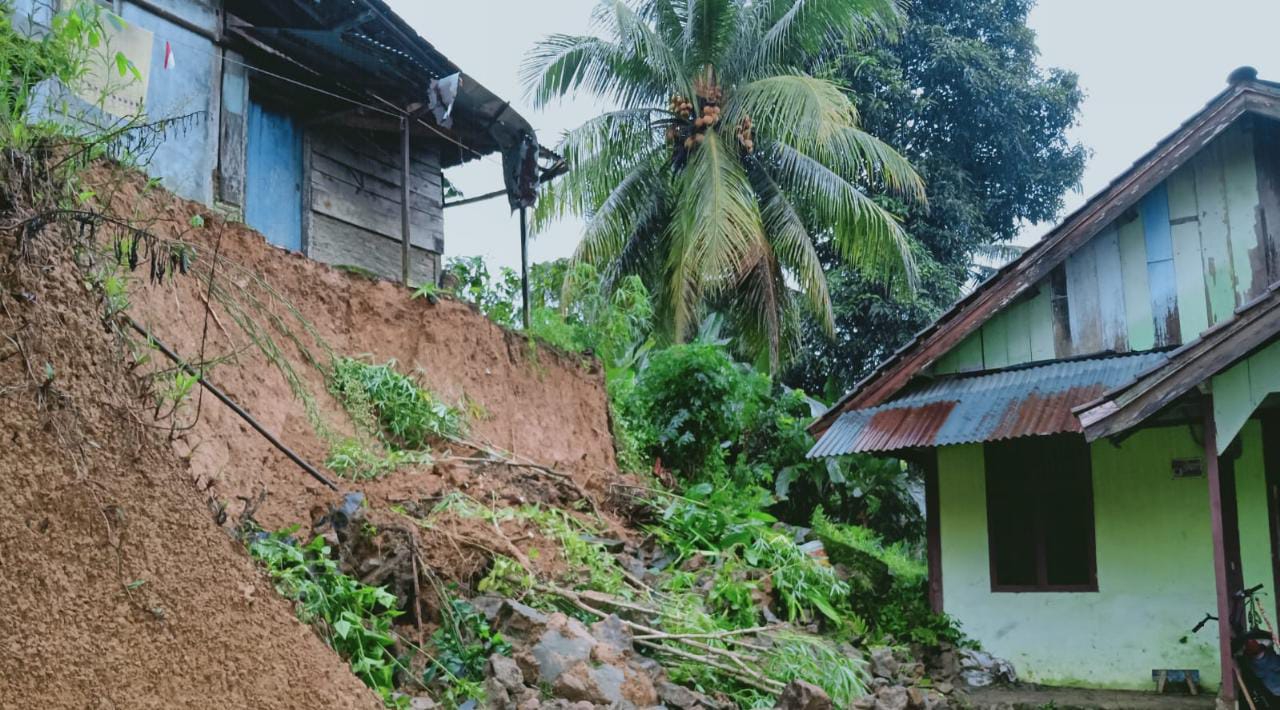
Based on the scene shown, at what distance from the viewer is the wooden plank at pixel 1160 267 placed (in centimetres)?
958

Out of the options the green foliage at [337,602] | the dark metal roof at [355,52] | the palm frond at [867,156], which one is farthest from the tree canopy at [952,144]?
the green foliage at [337,602]

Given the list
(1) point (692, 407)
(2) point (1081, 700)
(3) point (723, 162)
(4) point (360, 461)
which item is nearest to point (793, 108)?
(3) point (723, 162)

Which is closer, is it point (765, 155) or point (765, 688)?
point (765, 688)

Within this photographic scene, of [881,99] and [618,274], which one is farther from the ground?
[881,99]

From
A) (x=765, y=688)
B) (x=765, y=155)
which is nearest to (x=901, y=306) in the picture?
(x=765, y=155)

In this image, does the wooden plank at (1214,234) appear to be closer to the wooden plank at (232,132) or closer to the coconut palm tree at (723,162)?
the coconut palm tree at (723,162)

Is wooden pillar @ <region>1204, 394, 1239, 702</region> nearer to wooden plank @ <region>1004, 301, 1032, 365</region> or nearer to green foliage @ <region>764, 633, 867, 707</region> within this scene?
green foliage @ <region>764, 633, 867, 707</region>

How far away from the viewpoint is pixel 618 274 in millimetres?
17766

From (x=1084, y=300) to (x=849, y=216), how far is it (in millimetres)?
6885

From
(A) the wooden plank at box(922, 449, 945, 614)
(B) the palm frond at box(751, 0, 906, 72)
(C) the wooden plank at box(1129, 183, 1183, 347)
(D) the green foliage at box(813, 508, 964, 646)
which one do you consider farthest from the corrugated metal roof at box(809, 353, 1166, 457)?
(B) the palm frond at box(751, 0, 906, 72)

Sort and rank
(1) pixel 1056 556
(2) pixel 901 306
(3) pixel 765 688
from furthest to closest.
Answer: (2) pixel 901 306 < (1) pixel 1056 556 < (3) pixel 765 688

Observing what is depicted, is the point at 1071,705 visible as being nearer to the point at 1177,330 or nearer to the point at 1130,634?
the point at 1130,634

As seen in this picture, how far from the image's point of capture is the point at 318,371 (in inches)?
252

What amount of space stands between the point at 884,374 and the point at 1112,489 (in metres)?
2.28
